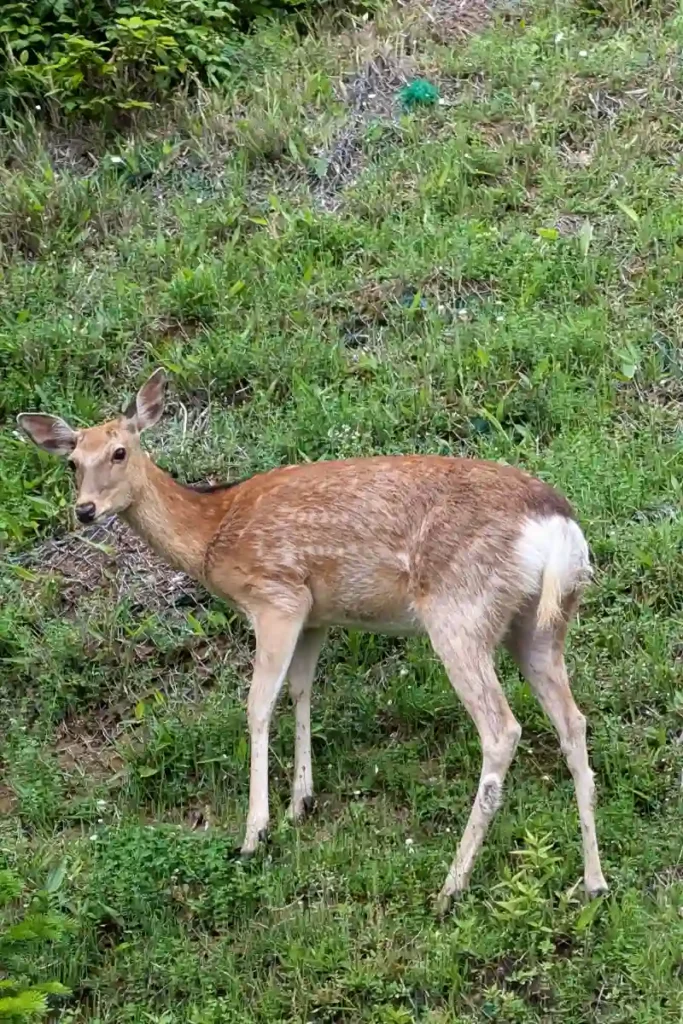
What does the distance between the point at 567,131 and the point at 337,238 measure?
191cm

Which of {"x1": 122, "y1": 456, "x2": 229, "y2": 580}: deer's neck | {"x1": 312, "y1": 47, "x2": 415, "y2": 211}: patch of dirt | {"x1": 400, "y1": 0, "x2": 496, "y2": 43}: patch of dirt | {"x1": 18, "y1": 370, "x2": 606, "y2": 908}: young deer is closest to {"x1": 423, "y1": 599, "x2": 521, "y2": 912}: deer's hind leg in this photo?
{"x1": 18, "y1": 370, "x2": 606, "y2": 908}: young deer

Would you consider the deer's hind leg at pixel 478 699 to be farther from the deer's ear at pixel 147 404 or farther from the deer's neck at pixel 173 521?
the deer's ear at pixel 147 404

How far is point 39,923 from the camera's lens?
14.6 ft

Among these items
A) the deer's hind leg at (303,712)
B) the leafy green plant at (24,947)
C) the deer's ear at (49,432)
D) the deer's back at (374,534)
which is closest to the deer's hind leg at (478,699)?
the deer's back at (374,534)

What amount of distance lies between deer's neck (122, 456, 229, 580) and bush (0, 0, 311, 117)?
4.52 meters

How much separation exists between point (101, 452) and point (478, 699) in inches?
81.3

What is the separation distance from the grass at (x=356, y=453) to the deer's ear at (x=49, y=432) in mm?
1058

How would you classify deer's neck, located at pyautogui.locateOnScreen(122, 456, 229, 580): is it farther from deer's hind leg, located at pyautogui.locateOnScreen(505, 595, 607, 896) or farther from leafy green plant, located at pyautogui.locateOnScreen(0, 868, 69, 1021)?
leafy green plant, located at pyautogui.locateOnScreen(0, 868, 69, 1021)

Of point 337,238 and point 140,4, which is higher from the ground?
point 140,4

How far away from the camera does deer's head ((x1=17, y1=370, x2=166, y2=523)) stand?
251 inches

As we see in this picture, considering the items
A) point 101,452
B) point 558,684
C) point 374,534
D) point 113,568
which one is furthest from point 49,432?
point 558,684

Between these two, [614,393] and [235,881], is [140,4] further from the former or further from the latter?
[235,881]

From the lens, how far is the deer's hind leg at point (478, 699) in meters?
5.49

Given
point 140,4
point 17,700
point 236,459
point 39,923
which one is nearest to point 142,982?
point 39,923
